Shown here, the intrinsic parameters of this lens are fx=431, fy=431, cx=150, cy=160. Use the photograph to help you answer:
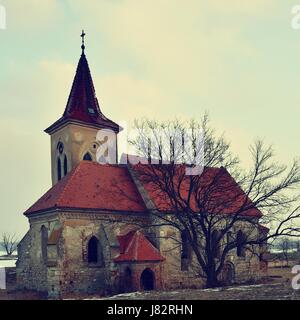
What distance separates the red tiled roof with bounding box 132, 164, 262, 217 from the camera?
82.6 feet

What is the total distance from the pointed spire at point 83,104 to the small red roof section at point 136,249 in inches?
435

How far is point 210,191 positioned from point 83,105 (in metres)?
15.2

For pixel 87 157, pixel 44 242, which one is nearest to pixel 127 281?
pixel 44 242

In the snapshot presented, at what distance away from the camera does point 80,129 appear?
34.3 m

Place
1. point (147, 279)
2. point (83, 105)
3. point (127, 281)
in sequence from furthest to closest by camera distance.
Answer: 1. point (83, 105)
2. point (147, 279)
3. point (127, 281)

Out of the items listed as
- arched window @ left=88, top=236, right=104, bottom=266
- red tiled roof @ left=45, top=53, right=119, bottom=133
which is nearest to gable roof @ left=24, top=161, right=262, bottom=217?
arched window @ left=88, top=236, right=104, bottom=266

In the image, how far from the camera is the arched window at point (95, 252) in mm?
27312

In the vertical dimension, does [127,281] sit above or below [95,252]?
below

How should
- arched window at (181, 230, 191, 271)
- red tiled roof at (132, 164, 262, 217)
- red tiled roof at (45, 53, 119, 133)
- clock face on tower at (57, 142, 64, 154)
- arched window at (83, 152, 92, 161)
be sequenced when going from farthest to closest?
1. clock face on tower at (57, 142, 64, 154)
2. red tiled roof at (45, 53, 119, 133)
3. arched window at (83, 152, 92, 161)
4. arched window at (181, 230, 191, 271)
5. red tiled roof at (132, 164, 262, 217)

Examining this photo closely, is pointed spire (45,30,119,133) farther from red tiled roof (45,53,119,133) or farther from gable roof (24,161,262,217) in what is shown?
gable roof (24,161,262,217)

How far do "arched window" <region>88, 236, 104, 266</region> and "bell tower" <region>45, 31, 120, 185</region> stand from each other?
27.1 feet

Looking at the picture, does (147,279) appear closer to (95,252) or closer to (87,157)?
(95,252)

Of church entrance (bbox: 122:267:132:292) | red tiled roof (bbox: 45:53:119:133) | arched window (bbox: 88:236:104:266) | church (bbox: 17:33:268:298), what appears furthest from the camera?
red tiled roof (bbox: 45:53:119:133)
